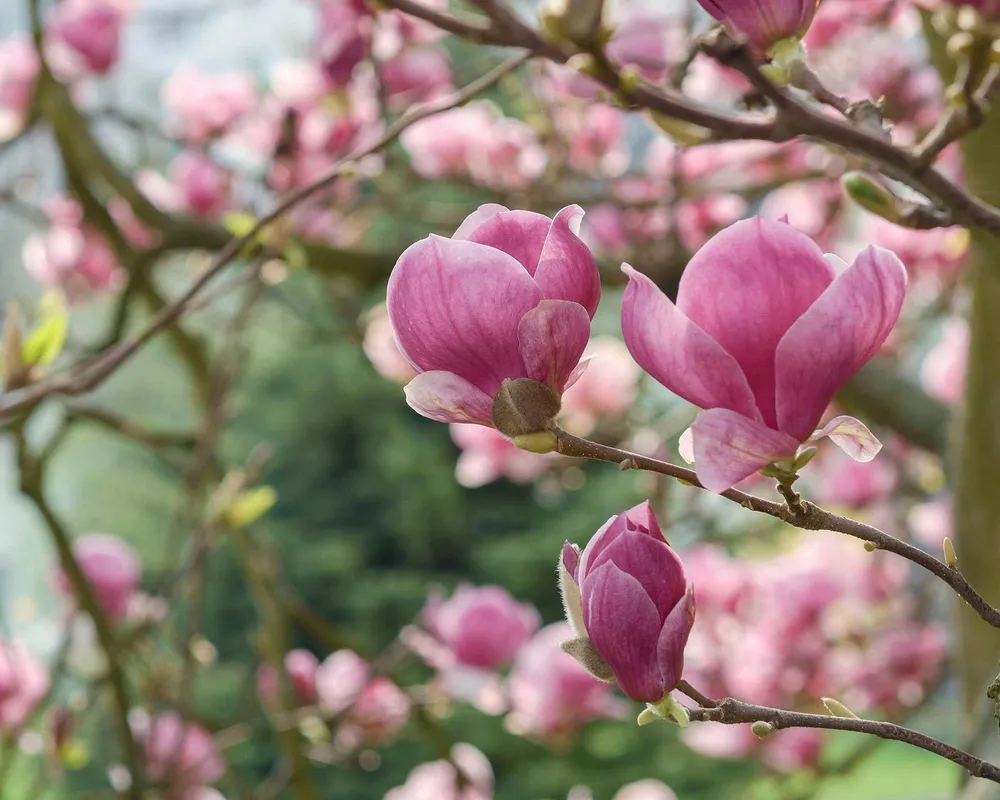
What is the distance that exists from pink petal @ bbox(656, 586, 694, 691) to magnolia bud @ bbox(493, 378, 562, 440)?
75mm

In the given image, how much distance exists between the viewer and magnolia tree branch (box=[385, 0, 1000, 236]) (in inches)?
17.7

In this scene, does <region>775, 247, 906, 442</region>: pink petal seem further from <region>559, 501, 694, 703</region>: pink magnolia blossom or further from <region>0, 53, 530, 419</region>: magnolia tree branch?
<region>0, 53, 530, 419</region>: magnolia tree branch

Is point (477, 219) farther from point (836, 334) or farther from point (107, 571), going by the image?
point (107, 571)

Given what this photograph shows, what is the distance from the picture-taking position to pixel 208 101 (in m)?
2.37

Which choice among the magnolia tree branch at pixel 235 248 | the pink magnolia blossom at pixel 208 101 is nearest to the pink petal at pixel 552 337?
the magnolia tree branch at pixel 235 248

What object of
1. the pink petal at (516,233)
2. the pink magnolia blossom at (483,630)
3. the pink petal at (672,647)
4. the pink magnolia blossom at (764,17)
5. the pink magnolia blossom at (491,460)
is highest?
the pink magnolia blossom at (764,17)

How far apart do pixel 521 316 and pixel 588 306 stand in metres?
0.03

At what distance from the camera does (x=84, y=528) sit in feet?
23.5

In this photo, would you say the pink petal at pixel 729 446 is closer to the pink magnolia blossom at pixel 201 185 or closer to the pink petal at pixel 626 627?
the pink petal at pixel 626 627

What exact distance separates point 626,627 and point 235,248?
14.2 inches

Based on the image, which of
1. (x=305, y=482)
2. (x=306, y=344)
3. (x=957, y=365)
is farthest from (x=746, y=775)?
(x=957, y=365)

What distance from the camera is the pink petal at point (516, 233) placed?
38 cm

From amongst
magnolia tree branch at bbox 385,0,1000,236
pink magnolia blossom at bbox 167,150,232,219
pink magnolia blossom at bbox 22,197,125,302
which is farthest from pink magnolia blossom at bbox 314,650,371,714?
magnolia tree branch at bbox 385,0,1000,236

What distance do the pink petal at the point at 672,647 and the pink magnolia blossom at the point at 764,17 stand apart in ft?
0.76
